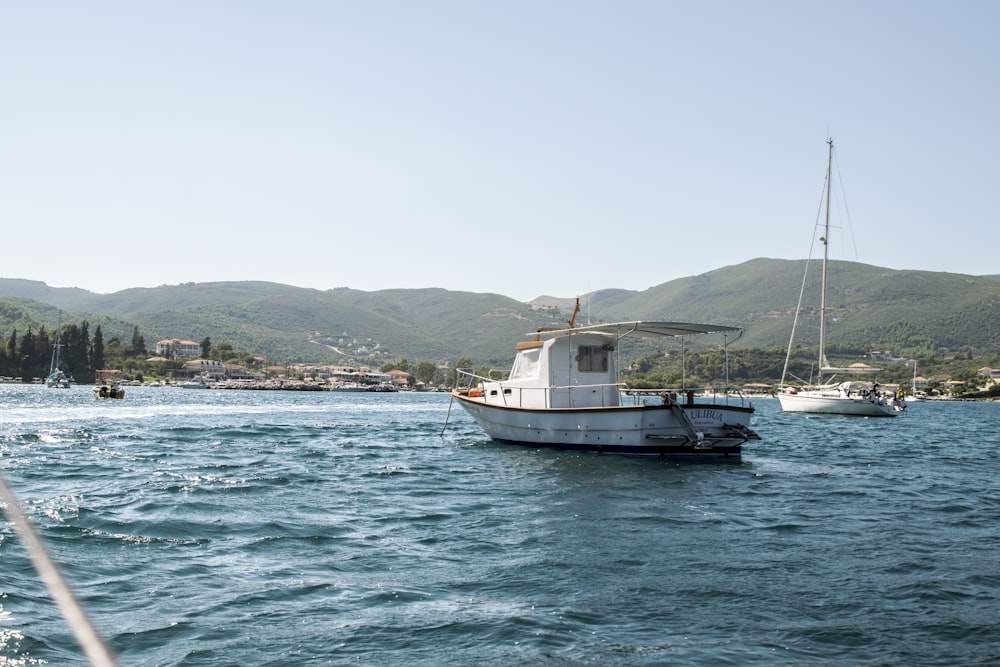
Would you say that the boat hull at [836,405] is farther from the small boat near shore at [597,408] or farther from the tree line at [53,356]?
the tree line at [53,356]

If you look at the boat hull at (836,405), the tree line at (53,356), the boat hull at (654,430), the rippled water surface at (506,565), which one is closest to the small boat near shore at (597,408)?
the boat hull at (654,430)

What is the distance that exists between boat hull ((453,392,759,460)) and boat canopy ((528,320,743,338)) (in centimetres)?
243

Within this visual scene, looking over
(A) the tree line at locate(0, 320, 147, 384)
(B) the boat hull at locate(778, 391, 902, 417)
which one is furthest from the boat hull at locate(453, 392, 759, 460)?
(A) the tree line at locate(0, 320, 147, 384)

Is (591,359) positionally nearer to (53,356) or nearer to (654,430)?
(654,430)

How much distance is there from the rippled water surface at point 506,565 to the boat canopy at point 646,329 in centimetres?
448

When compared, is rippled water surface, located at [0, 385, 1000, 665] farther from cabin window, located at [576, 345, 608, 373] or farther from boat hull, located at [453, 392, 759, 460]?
cabin window, located at [576, 345, 608, 373]

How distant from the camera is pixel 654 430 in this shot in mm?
23625

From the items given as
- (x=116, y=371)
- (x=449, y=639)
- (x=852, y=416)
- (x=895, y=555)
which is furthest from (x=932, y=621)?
(x=116, y=371)

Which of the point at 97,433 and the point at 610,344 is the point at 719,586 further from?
the point at 97,433

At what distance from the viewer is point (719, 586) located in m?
9.48

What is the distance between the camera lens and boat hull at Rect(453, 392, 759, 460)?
23.5 m

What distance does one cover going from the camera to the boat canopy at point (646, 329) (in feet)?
76.7

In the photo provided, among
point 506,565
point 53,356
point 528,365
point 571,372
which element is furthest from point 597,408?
point 53,356

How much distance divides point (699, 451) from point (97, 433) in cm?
2478
